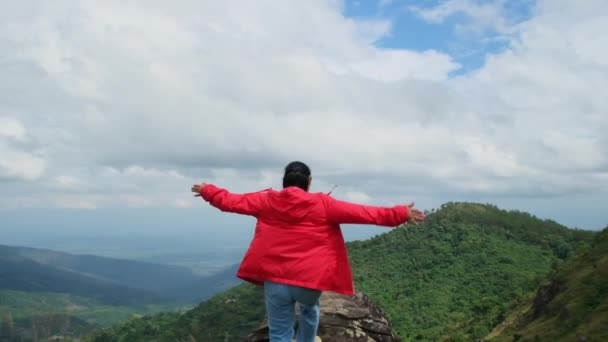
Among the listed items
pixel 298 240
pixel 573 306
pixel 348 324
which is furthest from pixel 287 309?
pixel 573 306

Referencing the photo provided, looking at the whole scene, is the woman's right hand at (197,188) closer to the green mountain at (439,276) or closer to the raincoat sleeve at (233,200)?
the raincoat sleeve at (233,200)

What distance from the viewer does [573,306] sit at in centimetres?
3020

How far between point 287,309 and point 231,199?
179 centimetres

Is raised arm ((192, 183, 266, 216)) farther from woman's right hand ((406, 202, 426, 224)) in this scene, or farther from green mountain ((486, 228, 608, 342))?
green mountain ((486, 228, 608, 342))

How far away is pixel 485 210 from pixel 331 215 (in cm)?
10306

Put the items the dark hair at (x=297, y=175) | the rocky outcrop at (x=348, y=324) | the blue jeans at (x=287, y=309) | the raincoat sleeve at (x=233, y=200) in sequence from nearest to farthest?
the blue jeans at (x=287, y=309) < the dark hair at (x=297, y=175) < the raincoat sleeve at (x=233, y=200) < the rocky outcrop at (x=348, y=324)

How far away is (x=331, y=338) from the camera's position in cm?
1027

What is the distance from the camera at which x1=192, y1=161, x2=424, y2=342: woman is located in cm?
677

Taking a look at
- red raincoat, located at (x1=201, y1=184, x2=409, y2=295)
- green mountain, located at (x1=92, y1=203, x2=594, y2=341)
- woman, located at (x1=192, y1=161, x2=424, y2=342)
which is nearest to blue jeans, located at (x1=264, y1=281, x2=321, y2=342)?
woman, located at (x1=192, y1=161, x2=424, y2=342)

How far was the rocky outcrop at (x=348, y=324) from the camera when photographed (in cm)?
1038

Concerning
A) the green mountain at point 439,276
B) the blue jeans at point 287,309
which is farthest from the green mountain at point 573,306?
the blue jeans at point 287,309

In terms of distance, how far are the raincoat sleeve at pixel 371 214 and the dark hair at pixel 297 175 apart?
63 cm

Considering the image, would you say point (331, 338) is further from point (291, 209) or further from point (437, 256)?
point (437, 256)

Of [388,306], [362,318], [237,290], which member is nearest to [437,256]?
[388,306]
